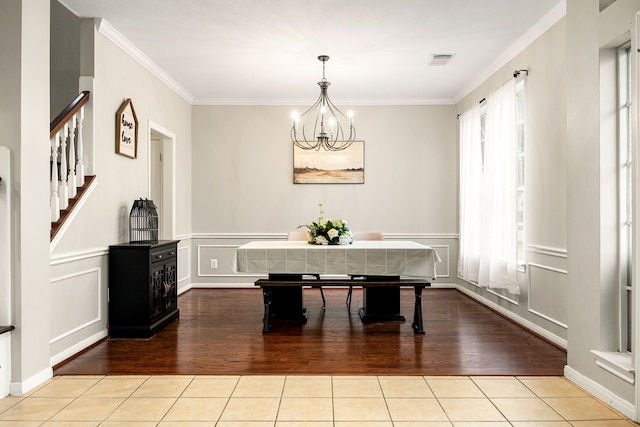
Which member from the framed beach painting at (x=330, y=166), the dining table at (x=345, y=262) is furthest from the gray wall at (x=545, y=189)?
the framed beach painting at (x=330, y=166)

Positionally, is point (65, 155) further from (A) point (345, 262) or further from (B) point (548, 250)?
(B) point (548, 250)

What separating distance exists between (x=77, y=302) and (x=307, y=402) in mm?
2169

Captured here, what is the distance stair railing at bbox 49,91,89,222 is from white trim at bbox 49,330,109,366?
39.8 inches

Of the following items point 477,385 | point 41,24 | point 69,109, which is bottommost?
point 477,385

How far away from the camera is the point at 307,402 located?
277 centimetres

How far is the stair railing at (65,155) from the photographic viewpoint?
11.6 ft

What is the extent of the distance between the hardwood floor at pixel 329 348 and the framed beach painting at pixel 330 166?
7.40 ft

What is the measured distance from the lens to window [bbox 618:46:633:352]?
9.01ft

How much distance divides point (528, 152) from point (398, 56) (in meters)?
1.68

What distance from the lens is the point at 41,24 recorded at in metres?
3.14

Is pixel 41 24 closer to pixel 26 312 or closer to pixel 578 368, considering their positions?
pixel 26 312

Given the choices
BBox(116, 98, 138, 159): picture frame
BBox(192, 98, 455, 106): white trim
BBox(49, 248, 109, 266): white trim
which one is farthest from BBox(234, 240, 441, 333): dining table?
BBox(192, 98, 455, 106): white trim

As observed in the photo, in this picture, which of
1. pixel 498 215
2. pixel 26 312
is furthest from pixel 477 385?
pixel 26 312

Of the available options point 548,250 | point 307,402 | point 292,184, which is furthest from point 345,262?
point 292,184
